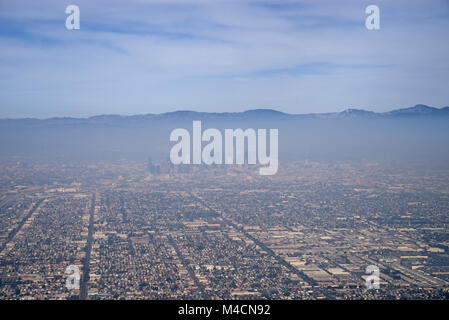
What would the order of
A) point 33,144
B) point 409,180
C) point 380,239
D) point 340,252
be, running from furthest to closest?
1. point 33,144
2. point 409,180
3. point 380,239
4. point 340,252

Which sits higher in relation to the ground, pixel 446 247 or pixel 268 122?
pixel 268 122

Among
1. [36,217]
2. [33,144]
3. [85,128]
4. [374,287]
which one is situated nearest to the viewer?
[374,287]

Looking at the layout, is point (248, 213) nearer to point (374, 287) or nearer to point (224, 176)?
point (374, 287)

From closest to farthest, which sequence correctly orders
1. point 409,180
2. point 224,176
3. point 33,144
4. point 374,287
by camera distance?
point 374,287
point 409,180
point 224,176
point 33,144

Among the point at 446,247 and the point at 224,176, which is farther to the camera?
the point at 224,176

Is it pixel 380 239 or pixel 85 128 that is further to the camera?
pixel 85 128

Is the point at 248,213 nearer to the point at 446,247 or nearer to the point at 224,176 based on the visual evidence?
the point at 446,247

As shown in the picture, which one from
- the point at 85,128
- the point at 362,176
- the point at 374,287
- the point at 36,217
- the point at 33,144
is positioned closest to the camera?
the point at 374,287

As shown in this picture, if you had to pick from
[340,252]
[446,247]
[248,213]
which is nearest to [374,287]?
[340,252]

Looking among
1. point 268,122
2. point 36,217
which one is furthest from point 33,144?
point 36,217
